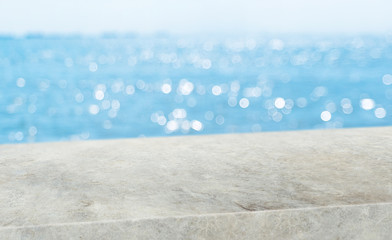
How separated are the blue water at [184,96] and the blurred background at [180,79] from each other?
5 centimetres

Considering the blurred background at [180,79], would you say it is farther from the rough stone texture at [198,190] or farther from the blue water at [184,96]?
the rough stone texture at [198,190]

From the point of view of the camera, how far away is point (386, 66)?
3044 centimetres

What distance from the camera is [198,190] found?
5.03ft

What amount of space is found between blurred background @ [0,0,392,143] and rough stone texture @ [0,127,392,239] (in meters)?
14.6

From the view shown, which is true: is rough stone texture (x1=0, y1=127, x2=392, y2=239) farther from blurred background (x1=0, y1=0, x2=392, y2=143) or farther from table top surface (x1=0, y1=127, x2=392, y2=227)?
blurred background (x1=0, y1=0, x2=392, y2=143)

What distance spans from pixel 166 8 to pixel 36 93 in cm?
2319

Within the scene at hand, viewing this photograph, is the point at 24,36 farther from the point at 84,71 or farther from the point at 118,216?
the point at 118,216

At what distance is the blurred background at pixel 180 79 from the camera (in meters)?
17.9

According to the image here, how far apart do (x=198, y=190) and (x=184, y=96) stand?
2027 cm

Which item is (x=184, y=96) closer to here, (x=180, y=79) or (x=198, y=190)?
(x=180, y=79)

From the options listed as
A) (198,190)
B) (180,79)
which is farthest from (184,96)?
(198,190)

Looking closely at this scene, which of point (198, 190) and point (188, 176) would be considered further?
point (188, 176)

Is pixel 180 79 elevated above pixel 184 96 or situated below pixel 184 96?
above

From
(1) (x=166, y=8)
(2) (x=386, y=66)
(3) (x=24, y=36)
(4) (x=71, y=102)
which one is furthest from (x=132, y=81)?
(3) (x=24, y=36)
